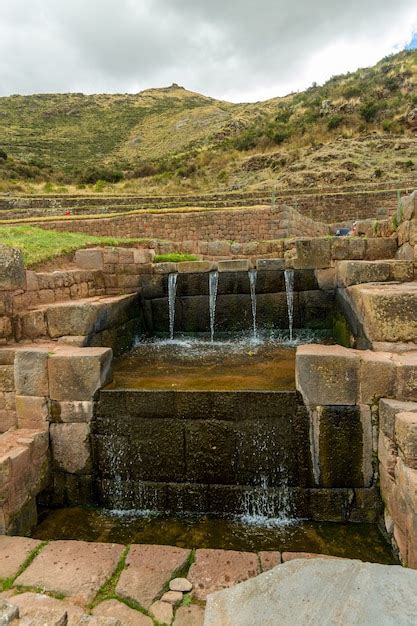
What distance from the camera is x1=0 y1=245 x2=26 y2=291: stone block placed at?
205 inches

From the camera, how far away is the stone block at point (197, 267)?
8.52 meters

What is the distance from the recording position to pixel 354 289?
559cm

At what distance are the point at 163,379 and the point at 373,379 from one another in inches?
99.2

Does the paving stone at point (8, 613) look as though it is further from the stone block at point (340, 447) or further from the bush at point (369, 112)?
the bush at point (369, 112)

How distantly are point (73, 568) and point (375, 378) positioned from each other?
302cm

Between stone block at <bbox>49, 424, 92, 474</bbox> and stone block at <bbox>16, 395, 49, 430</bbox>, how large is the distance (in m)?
0.23

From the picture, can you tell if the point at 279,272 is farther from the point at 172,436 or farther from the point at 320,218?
the point at 320,218

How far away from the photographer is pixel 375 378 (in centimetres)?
407

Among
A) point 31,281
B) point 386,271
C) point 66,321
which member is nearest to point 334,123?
point 386,271

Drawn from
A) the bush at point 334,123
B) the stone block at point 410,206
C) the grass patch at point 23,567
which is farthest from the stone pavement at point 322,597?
the bush at point 334,123

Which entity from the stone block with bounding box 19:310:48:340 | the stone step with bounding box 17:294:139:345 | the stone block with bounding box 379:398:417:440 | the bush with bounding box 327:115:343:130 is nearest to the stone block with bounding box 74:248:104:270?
the stone step with bounding box 17:294:139:345

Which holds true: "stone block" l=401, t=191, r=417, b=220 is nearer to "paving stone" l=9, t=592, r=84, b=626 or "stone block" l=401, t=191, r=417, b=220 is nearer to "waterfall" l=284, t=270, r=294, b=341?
"waterfall" l=284, t=270, r=294, b=341

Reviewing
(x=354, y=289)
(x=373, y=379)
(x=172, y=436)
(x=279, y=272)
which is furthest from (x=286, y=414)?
(x=279, y=272)

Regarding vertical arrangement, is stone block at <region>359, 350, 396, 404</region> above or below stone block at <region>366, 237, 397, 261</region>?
below
